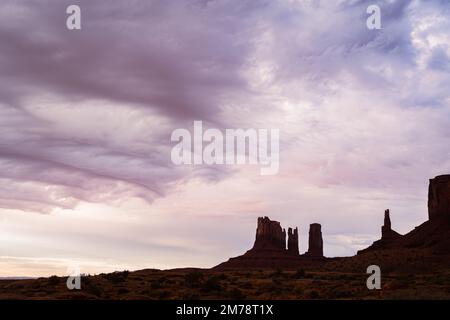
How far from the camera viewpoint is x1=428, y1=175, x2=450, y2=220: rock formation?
99.2 meters

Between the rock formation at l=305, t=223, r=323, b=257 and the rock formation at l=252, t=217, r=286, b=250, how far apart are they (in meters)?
11.0

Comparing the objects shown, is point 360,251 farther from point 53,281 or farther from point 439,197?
point 53,281

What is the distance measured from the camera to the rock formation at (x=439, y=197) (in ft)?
326

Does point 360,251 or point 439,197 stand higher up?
point 439,197

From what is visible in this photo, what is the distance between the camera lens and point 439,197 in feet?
335

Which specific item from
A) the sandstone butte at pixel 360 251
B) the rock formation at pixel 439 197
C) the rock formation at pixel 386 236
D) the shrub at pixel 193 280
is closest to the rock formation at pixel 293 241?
the sandstone butte at pixel 360 251

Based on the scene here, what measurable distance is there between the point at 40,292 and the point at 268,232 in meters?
139

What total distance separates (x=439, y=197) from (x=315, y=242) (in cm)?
5854

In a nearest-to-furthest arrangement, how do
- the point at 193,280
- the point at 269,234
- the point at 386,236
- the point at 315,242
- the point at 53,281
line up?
the point at 53,281 → the point at 193,280 → the point at 386,236 → the point at 315,242 → the point at 269,234

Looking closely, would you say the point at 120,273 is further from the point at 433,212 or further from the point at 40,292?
the point at 433,212

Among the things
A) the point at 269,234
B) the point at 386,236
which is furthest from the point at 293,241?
the point at 386,236

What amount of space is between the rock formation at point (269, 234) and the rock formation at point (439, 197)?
64490 millimetres

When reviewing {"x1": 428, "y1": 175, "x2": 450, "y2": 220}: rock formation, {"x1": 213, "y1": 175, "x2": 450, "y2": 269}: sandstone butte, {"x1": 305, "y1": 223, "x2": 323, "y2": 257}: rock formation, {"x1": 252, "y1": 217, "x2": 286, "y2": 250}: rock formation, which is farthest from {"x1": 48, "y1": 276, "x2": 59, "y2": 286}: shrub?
{"x1": 252, "y1": 217, "x2": 286, "y2": 250}: rock formation

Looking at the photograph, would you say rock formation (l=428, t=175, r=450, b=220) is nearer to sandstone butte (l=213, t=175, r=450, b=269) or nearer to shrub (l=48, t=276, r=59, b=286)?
sandstone butte (l=213, t=175, r=450, b=269)
